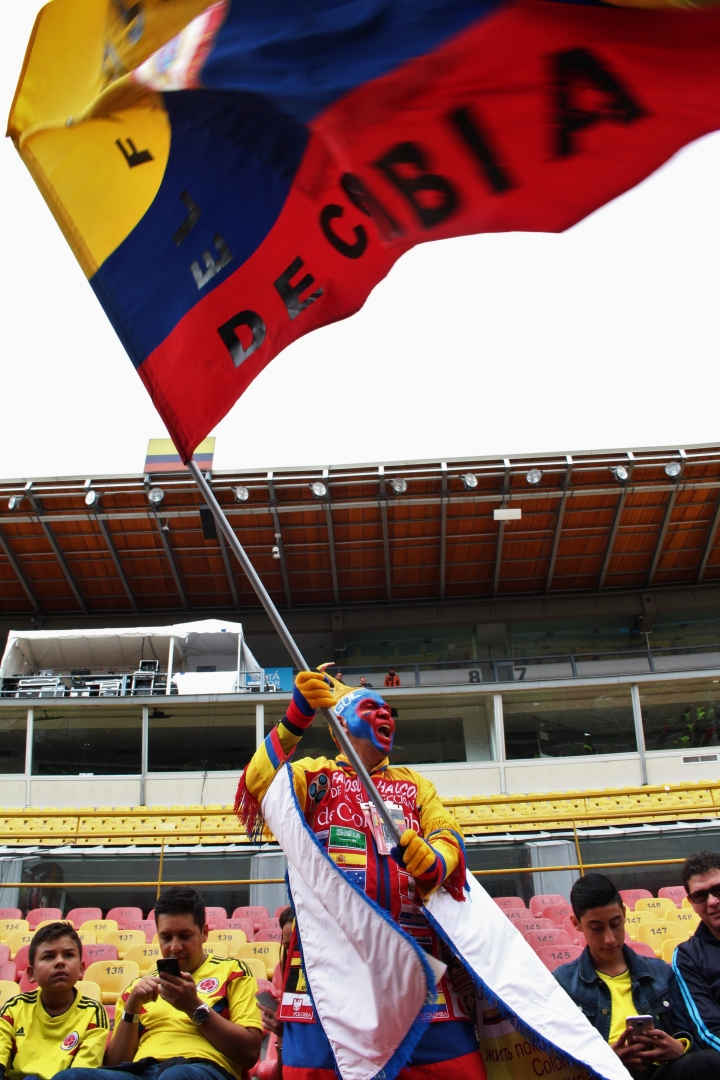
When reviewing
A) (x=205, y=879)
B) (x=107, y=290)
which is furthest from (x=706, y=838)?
(x=107, y=290)

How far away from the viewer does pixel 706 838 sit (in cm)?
1114

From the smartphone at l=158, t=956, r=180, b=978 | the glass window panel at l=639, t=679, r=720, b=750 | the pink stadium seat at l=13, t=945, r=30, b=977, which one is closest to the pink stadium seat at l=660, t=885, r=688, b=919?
the pink stadium seat at l=13, t=945, r=30, b=977

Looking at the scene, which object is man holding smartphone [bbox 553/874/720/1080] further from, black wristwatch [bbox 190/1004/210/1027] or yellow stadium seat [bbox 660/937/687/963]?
yellow stadium seat [bbox 660/937/687/963]

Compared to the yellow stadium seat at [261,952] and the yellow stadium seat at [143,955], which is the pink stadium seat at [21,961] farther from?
the yellow stadium seat at [261,952]

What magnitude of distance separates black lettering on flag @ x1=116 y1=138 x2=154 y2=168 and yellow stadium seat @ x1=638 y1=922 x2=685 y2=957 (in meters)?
6.69

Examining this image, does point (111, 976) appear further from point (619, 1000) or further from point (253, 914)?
point (619, 1000)

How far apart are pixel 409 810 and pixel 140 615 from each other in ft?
75.7

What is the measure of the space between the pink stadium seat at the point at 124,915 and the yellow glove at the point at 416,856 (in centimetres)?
768

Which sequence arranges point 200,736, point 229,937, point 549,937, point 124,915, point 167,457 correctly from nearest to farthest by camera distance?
point 549,937
point 229,937
point 124,915
point 200,736
point 167,457

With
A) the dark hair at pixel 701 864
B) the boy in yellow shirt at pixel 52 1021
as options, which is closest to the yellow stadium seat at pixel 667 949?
the dark hair at pixel 701 864

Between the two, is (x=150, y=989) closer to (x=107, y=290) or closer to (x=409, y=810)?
(x=409, y=810)

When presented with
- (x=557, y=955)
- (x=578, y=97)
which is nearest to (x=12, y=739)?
(x=557, y=955)

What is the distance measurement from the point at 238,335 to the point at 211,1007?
2.61 metres

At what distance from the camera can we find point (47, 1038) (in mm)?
3576
